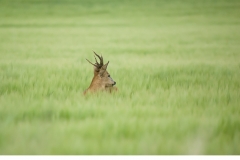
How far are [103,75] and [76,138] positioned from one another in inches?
63.5

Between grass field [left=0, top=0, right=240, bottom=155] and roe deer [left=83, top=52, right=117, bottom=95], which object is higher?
roe deer [left=83, top=52, right=117, bottom=95]

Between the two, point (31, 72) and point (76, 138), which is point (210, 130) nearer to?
point (76, 138)

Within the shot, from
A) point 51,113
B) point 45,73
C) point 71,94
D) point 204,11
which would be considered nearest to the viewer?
point 51,113

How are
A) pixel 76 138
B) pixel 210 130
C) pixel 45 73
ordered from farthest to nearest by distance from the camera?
1. pixel 45 73
2. pixel 210 130
3. pixel 76 138

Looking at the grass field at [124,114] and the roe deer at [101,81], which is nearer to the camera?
the grass field at [124,114]

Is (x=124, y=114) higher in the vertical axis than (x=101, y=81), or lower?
lower

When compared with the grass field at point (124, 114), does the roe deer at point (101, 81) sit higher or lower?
higher

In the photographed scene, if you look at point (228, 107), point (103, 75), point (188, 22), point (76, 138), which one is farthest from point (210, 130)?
point (188, 22)

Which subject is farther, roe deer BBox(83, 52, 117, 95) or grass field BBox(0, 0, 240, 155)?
roe deer BBox(83, 52, 117, 95)

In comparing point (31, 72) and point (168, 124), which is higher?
point (31, 72)

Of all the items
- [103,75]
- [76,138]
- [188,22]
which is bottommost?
[76,138]

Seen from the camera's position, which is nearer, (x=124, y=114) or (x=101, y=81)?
(x=124, y=114)

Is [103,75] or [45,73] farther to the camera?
[45,73]

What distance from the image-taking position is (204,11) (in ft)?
74.0
